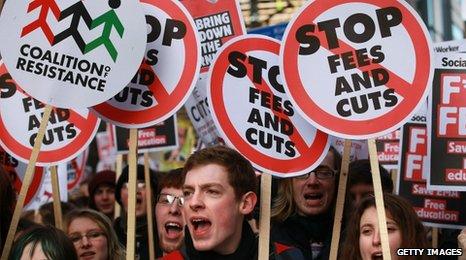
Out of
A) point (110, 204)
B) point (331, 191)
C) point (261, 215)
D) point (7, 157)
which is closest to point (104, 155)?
point (110, 204)

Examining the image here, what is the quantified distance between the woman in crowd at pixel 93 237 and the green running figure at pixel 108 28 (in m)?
1.37

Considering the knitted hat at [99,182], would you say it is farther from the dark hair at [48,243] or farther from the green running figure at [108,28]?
the dark hair at [48,243]

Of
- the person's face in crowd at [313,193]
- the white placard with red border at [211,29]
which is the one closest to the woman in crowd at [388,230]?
the person's face in crowd at [313,193]

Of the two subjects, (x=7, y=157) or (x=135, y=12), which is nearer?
(x=135, y=12)

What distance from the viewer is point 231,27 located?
7.54m

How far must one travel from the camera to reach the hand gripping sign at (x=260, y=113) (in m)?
6.04

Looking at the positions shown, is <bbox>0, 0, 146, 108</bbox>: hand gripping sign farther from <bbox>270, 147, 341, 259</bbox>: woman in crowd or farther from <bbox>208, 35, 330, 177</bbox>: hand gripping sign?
<bbox>270, 147, 341, 259</bbox>: woman in crowd

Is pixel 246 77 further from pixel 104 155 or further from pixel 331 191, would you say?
pixel 104 155

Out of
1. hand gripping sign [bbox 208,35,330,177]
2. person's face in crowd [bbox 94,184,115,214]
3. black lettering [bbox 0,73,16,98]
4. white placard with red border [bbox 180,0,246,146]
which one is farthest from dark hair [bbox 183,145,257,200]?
person's face in crowd [bbox 94,184,115,214]

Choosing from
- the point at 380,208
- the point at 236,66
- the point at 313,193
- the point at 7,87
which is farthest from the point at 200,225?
the point at 7,87

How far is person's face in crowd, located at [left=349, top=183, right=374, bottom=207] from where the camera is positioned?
7164 millimetres

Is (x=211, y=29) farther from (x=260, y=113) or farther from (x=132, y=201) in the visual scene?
(x=132, y=201)

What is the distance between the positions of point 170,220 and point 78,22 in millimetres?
1751

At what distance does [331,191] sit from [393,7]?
1.52 meters
